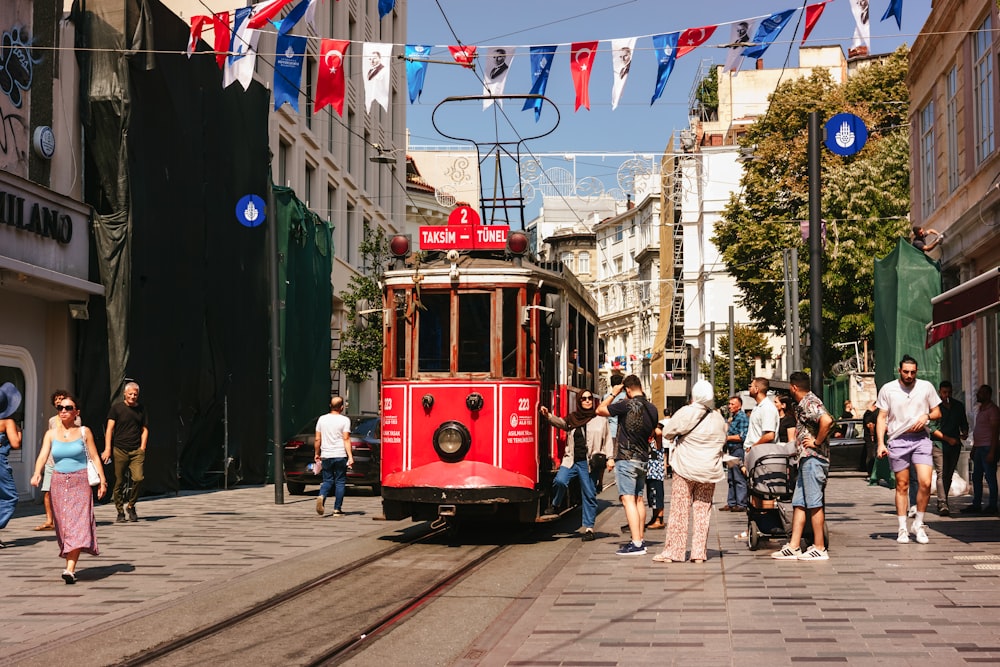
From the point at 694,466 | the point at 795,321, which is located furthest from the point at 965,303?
the point at 795,321

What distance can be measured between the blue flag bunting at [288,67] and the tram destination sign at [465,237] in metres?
3.80

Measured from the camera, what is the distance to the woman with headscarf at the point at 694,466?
11352 millimetres

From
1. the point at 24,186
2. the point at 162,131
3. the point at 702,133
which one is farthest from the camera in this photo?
the point at 702,133

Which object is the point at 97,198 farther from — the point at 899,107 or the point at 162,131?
the point at 899,107

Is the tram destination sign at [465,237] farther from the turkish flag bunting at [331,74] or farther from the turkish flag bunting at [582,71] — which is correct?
the turkish flag bunting at [331,74]

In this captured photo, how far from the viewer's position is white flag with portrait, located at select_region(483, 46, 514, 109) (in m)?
16.1

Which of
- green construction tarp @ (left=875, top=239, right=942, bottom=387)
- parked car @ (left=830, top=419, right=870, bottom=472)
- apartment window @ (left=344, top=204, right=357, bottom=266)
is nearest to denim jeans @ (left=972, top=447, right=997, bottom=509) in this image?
green construction tarp @ (left=875, top=239, right=942, bottom=387)

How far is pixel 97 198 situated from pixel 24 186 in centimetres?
277

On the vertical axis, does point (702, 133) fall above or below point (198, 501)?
above

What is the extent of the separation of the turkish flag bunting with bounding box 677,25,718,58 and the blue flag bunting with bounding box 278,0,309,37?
4.72 m

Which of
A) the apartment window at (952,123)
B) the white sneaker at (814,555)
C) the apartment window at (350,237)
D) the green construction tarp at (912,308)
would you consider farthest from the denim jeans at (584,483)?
the apartment window at (350,237)

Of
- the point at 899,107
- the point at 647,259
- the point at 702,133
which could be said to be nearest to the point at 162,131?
the point at 899,107

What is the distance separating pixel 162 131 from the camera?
21484 mm

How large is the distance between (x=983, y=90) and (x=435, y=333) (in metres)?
10.6
